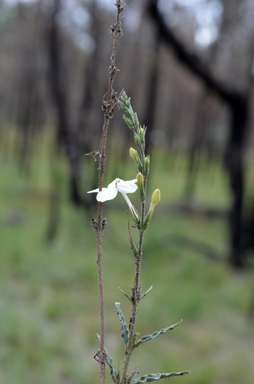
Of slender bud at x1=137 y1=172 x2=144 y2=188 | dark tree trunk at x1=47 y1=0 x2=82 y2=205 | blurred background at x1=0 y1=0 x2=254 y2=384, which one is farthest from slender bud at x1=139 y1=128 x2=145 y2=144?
dark tree trunk at x1=47 y1=0 x2=82 y2=205

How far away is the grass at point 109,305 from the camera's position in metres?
4.94

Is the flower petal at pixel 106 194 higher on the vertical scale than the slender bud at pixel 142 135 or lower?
lower

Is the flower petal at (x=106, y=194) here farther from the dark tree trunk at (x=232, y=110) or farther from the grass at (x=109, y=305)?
the dark tree trunk at (x=232, y=110)

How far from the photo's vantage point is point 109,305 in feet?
21.6

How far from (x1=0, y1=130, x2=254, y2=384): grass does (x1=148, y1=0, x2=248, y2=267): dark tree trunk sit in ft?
2.61

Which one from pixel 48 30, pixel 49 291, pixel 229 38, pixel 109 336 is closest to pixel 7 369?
pixel 109 336

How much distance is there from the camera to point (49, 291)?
6.79 metres

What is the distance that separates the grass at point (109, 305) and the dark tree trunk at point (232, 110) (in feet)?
2.61

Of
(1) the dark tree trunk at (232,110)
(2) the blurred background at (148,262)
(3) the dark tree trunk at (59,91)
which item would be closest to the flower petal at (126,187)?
(2) the blurred background at (148,262)

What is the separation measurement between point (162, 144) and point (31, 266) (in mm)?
32716

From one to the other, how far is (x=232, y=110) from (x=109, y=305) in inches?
162

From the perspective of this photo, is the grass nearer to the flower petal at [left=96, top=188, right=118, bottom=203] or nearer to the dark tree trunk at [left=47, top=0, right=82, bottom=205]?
the dark tree trunk at [left=47, top=0, right=82, bottom=205]

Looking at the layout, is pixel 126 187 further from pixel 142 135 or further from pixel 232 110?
pixel 232 110

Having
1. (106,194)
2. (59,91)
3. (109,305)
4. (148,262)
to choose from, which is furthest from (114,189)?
(59,91)
